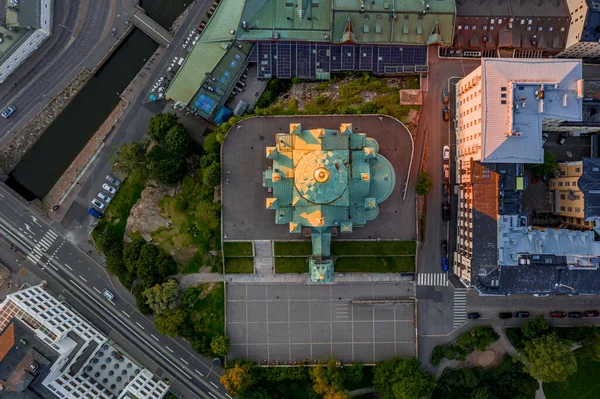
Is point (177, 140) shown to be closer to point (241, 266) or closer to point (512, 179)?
point (241, 266)

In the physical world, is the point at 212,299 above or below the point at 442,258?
below

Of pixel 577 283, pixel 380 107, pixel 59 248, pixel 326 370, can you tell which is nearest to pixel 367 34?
pixel 380 107

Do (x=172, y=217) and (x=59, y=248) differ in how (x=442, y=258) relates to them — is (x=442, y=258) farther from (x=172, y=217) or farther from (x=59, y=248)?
(x=59, y=248)

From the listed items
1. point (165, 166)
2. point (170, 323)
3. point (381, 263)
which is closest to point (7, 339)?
point (170, 323)

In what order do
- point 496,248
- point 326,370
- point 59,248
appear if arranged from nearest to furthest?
point 496,248, point 326,370, point 59,248

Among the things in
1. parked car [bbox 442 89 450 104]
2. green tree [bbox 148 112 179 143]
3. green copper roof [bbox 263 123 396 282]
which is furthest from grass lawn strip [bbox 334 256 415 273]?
green tree [bbox 148 112 179 143]

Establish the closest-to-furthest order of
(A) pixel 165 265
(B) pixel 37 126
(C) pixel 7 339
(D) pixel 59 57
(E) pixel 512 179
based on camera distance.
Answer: (C) pixel 7 339
(E) pixel 512 179
(A) pixel 165 265
(D) pixel 59 57
(B) pixel 37 126

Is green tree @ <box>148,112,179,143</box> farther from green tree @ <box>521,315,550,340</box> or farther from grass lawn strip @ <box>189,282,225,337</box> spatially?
green tree @ <box>521,315,550,340</box>
